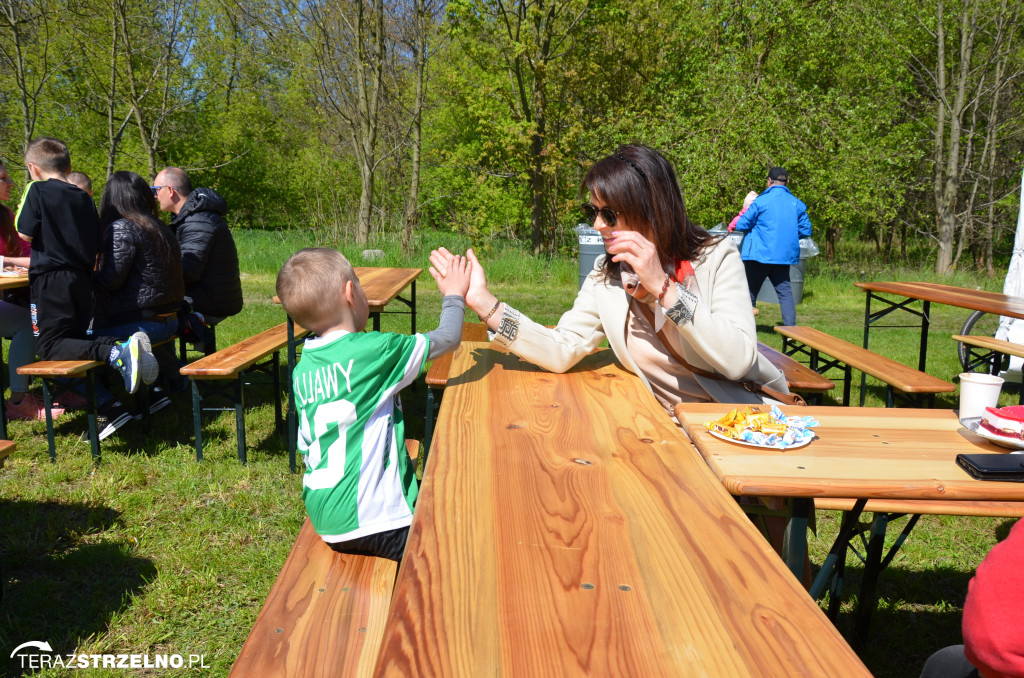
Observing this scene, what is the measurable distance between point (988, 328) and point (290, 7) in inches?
566

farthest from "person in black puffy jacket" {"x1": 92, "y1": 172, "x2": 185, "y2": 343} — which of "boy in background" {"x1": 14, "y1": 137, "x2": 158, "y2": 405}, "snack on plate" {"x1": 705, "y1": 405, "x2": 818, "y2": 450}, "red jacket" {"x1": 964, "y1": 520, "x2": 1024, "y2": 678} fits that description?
"red jacket" {"x1": 964, "y1": 520, "x2": 1024, "y2": 678}

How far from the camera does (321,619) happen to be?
1.76 meters

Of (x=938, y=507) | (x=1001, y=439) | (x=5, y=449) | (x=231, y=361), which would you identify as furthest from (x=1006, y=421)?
(x=231, y=361)

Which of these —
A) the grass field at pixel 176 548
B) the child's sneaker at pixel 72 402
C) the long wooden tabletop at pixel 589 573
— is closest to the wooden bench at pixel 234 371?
the grass field at pixel 176 548

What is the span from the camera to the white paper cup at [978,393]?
74.0 inches

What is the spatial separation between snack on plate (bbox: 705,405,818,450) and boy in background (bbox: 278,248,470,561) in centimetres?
86

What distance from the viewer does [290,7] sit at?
16109mm

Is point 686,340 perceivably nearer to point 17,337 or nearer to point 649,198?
point 649,198

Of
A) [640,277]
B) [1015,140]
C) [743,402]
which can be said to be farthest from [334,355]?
[1015,140]

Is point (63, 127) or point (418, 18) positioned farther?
point (63, 127)

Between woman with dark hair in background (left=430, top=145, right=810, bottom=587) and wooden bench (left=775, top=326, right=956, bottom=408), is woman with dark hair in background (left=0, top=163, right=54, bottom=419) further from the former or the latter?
wooden bench (left=775, top=326, right=956, bottom=408)

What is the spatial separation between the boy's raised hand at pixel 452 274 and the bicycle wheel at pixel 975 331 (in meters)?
4.99

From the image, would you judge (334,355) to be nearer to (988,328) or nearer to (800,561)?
(800,561)

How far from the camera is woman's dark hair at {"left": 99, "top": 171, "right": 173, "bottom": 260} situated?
454cm
